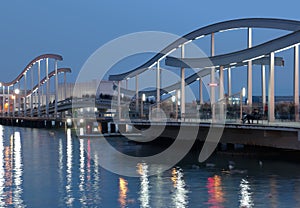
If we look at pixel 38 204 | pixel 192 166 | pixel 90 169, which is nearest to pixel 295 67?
pixel 192 166

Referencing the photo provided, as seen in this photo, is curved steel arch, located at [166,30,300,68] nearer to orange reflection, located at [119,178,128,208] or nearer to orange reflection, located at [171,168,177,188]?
orange reflection, located at [171,168,177,188]

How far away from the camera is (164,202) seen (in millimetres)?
21188

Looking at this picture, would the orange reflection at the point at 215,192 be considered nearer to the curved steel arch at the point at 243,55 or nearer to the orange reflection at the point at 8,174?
the orange reflection at the point at 8,174

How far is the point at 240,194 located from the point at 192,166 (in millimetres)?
9799

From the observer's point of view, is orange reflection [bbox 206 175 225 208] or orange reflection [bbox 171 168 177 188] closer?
orange reflection [bbox 206 175 225 208]

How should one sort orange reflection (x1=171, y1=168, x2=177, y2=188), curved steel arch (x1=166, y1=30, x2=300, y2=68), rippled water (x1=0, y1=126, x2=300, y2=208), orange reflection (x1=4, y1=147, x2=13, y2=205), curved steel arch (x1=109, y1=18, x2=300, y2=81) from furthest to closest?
curved steel arch (x1=109, y1=18, x2=300, y2=81) < curved steel arch (x1=166, y1=30, x2=300, y2=68) < orange reflection (x1=171, y1=168, x2=177, y2=188) < orange reflection (x1=4, y1=147, x2=13, y2=205) < rippled water (x1=0, y1=126, x2=300, y2=208)

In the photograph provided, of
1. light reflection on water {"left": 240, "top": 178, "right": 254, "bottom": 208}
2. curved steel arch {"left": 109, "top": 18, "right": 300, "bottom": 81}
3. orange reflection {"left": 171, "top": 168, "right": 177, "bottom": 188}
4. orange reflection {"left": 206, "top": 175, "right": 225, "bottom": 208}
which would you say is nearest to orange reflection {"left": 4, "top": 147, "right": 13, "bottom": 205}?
orange reflection {"left": 171, "top": 168, "right": 177, "bottom": 188}

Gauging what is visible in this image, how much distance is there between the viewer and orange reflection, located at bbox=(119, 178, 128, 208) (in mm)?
21430

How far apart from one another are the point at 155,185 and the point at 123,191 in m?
1.87

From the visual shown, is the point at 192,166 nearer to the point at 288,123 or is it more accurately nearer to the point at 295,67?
the point at 288,123

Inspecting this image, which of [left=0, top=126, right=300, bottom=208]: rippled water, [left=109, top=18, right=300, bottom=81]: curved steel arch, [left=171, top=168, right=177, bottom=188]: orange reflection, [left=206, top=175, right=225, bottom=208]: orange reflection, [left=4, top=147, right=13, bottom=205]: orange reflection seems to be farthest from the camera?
[left=109, top=18, right=300, bottom=81]: curved steel arch

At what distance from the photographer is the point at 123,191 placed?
23.8m

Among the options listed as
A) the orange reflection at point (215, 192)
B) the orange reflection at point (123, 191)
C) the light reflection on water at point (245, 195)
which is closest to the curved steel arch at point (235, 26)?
the orange reflection at point (215, 192)

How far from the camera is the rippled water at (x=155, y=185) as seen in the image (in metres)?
21.4
